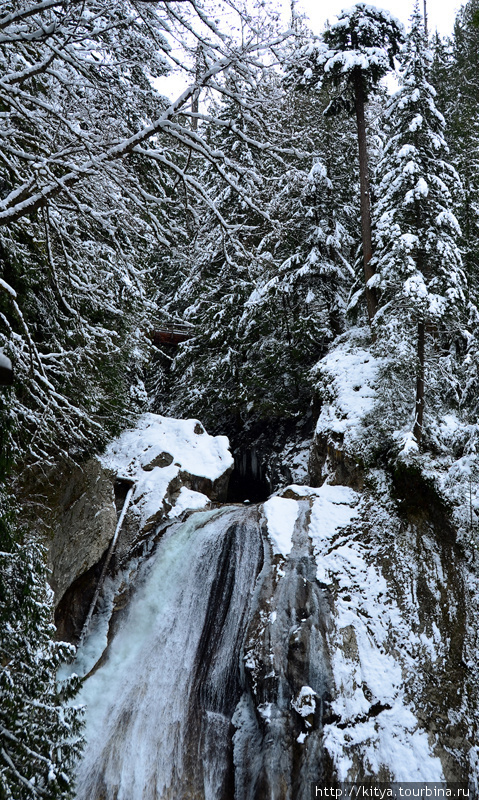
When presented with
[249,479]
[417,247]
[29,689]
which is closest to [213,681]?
[29,689]

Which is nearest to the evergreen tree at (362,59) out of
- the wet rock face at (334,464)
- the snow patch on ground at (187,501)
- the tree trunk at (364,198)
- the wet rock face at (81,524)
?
the tree trunk at (364,198)

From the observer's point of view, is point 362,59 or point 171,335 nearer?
point 362,59

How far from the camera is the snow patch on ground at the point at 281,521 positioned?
9.71 metres

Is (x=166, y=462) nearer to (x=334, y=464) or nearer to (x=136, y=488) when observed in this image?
(x=136, y=488)

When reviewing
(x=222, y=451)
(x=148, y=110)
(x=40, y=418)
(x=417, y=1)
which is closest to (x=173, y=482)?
(x=222, y=451)

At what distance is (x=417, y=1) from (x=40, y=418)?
38.6 ft

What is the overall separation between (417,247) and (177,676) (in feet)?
29.7

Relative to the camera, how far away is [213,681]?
842cm

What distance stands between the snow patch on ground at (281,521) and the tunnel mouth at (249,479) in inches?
242

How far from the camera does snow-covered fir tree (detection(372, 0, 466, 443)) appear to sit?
10742mm

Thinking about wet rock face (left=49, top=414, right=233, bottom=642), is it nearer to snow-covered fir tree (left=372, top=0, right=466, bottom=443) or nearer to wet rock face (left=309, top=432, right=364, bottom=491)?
wet rock face (left=309, top=432, right=364, bottom=491)

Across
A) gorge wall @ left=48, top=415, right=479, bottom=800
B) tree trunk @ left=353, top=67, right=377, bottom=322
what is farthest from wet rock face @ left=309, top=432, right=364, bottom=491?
tree trunk @ left=353, top=67, right=377, bottom=322

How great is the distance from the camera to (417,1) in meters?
11.6

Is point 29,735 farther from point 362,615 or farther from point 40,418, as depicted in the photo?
point 362,615
